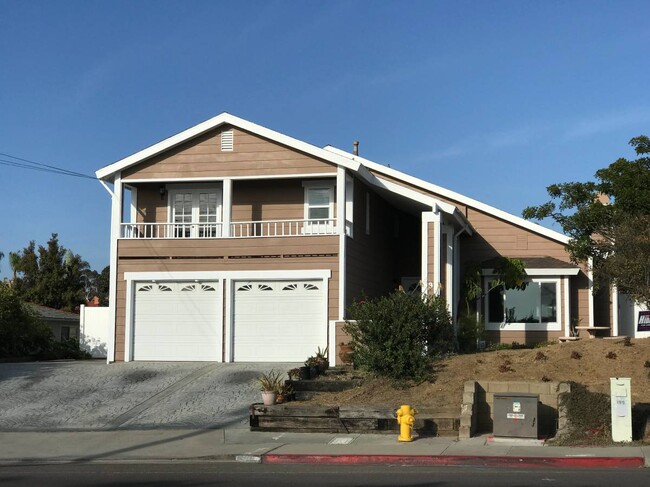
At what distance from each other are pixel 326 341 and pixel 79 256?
3825 centimetres

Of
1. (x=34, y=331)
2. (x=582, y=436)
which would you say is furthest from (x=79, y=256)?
(x=582, y=436)

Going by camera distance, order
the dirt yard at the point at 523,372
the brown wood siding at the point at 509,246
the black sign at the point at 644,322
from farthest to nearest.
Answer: the brown wood siding at the point at 509,246
the black sign at the point at 644,322
the dirt yard at the point at 523,372

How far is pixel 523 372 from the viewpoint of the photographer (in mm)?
16469

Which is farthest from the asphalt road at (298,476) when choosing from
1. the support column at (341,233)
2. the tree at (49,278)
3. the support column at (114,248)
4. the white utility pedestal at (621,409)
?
the tree at (49,278)

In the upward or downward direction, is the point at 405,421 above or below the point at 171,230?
below

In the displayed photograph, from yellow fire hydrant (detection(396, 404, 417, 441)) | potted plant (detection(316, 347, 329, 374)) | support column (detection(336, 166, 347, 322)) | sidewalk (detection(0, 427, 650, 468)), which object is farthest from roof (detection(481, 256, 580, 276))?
yellow fire hydrant (detection(396, 404, 417, 441))

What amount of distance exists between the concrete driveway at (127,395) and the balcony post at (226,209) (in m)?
3.81

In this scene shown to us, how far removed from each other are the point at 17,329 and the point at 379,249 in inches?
510

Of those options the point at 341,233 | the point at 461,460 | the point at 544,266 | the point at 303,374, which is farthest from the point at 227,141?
the point at 461,460

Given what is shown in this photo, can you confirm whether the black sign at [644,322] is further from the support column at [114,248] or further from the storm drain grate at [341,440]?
the support column at [114,248]

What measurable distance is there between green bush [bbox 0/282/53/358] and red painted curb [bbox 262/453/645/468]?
18.1 m

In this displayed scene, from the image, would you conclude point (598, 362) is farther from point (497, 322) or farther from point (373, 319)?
point (497, 322)

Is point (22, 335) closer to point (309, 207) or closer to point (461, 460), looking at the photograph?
point (309, 207)

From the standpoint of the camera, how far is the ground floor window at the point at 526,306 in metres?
26.0
